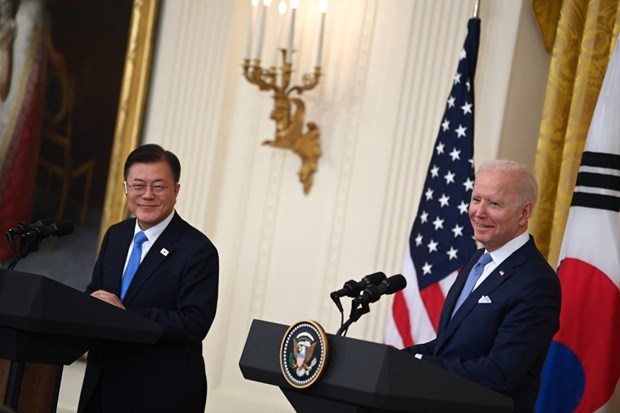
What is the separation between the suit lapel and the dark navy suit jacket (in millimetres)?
1308

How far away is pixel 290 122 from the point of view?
695 cm

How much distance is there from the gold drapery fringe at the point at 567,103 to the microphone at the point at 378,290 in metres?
2.43

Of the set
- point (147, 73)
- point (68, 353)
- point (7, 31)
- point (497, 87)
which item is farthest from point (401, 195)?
point (7, 31)

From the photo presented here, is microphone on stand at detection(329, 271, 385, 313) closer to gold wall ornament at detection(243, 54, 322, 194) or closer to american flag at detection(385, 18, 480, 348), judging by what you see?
american flag at detection(385, 18, 480, 348)

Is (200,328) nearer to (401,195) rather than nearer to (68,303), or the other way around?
(68,303)

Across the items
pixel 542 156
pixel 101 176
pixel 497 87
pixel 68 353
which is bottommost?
pixel 68 353

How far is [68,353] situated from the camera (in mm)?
4430

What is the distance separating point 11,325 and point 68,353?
1.20 feet

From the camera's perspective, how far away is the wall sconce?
6.86 meters

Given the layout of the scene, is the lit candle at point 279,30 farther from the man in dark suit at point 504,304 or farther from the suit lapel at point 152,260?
the man in dark suit at point 504,304

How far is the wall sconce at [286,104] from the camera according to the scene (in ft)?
22.5

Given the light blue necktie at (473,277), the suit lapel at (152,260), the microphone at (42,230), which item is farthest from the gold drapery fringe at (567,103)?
the microphone at (42,230)

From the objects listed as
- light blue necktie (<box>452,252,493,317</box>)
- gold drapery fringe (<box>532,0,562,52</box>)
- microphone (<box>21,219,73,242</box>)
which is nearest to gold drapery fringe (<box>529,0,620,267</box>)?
gold drapery fringe (<box>532,0,562,52</box>)

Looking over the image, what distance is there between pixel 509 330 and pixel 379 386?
2.45 ft
